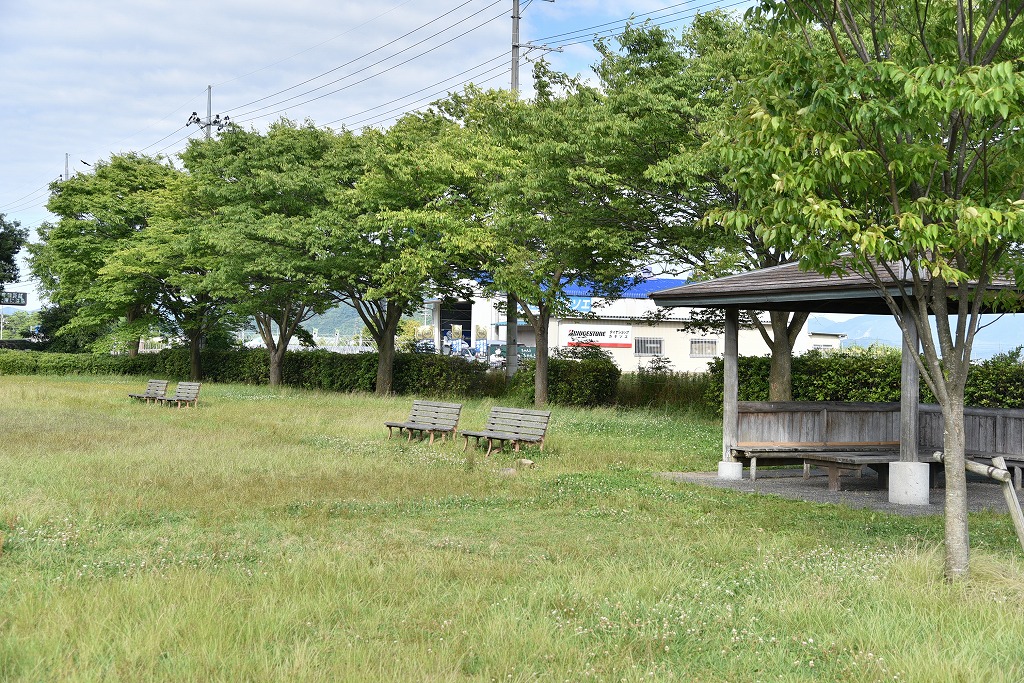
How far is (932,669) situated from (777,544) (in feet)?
11.1

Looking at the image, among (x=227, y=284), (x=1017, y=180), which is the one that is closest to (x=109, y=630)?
(x=1017, y=180)

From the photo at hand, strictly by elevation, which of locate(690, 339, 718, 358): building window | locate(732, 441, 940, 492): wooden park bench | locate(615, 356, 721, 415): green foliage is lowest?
locate(732, 441, 940, 492): wooden park bench

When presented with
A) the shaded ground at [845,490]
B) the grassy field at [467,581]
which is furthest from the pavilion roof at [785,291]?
the grassy field at [467,581]

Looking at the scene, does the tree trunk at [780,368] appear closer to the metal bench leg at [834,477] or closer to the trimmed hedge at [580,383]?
the trimmed hedge at [580,383]

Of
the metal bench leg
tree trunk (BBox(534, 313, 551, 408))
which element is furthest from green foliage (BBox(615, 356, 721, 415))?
the metal bench leg

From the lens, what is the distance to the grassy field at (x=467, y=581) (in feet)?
17.6

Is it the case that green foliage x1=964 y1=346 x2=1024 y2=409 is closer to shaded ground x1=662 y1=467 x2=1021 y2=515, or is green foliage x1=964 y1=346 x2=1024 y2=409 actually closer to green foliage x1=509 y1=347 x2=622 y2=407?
shaded ground x1=662 y1=467 x2=1021 y2=515

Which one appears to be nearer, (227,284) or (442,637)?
(442,637)

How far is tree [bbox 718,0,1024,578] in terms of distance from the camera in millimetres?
6789

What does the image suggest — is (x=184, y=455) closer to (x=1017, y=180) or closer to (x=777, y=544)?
(x=777, y=544)

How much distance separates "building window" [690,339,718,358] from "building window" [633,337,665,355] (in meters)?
2.00

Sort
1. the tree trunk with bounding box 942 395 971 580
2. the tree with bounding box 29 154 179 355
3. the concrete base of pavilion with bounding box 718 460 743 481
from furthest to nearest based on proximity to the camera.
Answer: the tree with bounding box 29 154 179 355
the concrete base of pavilion with bounding box 718 460 743 481
the tree trunk with bounding box 942 395 971 580

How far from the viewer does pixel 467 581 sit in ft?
23.1

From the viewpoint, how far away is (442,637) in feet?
18.9
